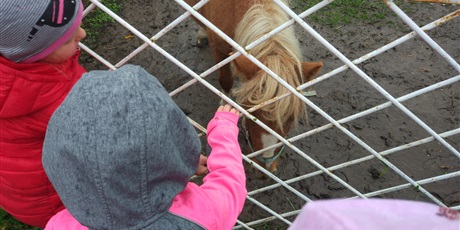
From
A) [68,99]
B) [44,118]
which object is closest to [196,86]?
[44,118]

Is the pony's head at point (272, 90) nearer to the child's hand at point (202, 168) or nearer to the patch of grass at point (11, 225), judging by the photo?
the child's hand at point (202, 168)

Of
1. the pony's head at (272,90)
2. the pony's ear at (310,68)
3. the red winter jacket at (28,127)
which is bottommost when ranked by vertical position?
the red winter jacket at (28,127)

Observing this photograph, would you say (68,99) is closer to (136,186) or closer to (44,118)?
(136,186)

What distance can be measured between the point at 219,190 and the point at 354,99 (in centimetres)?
251

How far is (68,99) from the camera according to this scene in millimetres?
827

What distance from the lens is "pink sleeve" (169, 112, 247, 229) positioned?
1.01 meters

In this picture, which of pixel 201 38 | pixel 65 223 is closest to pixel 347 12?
pixel 201 38

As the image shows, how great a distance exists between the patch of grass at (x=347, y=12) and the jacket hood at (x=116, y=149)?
348 cm

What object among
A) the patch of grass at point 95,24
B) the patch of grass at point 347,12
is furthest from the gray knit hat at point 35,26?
the patch of grass at point 347,12

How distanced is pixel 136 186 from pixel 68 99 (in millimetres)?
266

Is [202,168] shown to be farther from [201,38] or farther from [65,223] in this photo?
[201,38]

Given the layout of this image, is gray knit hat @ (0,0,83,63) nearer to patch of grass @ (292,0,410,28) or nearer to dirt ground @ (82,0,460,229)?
dirt ground @ (82,0,460,229)

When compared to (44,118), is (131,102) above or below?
above

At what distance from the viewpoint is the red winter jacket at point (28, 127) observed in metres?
1.21
